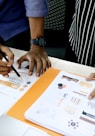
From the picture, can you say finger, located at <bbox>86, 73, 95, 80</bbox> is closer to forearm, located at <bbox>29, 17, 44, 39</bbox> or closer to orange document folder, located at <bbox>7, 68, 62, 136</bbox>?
orange document folder, located at <bbox>7, 68, 62, 136</bbox>

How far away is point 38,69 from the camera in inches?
28.8

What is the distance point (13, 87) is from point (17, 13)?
0.38 meters

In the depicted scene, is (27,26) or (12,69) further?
(27,26)

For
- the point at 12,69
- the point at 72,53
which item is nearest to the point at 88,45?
the point at 72,53

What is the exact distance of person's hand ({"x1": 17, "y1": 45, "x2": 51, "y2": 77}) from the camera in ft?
2.43

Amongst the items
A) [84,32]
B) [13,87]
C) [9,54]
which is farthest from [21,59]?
[84,32]

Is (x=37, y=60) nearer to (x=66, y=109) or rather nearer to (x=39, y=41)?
(x=39, y=41)

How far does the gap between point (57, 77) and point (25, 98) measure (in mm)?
132

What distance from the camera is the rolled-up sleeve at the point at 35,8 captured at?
32.7 inches

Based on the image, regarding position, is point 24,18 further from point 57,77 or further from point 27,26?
point 57,77

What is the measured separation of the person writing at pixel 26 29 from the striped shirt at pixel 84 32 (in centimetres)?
13

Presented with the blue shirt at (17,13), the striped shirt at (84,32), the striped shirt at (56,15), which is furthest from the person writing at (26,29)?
the striped shirt at (56,15)

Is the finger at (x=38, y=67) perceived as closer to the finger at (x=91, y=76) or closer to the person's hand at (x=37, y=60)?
the person's hand at (x=37, y=60)

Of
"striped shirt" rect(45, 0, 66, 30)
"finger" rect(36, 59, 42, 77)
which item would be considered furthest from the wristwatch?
"striped shirt" rect(45, 0, 66, 30)
